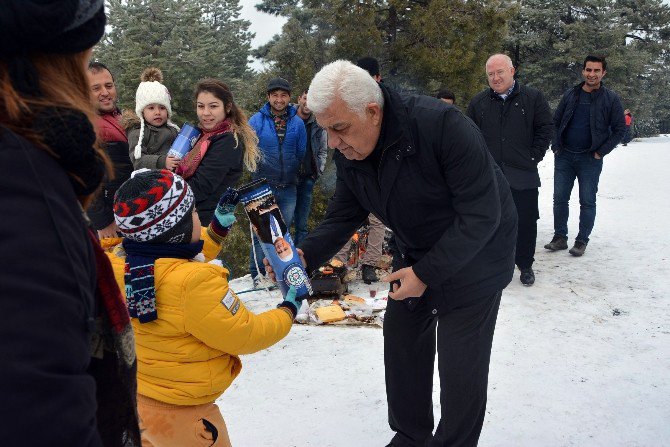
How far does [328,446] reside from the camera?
124 inches

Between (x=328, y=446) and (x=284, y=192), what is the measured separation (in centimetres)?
340

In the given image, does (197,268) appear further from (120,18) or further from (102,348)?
(120,18)

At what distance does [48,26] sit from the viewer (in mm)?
828

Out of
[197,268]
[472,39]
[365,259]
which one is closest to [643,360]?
[365,259]

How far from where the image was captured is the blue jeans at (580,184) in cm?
648

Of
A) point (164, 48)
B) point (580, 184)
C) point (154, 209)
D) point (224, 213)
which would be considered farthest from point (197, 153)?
point (164, 48)

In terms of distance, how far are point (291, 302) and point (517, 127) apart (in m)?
3.89

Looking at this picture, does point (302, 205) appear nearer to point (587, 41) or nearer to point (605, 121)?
point (605, 121)

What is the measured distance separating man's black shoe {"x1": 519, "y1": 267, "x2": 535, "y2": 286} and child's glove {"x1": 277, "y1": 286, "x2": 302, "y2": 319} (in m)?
3.79

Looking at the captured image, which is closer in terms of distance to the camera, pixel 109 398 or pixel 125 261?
pixel 109 398

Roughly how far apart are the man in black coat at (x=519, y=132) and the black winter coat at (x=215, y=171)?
2677 millimetres

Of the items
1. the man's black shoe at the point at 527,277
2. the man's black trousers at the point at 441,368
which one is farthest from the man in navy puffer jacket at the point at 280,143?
the man's black trousers at the point at 441,368

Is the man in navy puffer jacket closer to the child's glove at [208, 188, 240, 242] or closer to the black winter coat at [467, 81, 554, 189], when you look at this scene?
the black winter coat at [467, 81, 554, 189]

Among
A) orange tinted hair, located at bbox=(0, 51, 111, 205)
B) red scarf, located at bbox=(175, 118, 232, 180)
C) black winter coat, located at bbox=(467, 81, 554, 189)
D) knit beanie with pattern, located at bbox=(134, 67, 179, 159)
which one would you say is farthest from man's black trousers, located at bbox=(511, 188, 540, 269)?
orange tinted hair, located at bbox=(0, 51, 111, 205)
